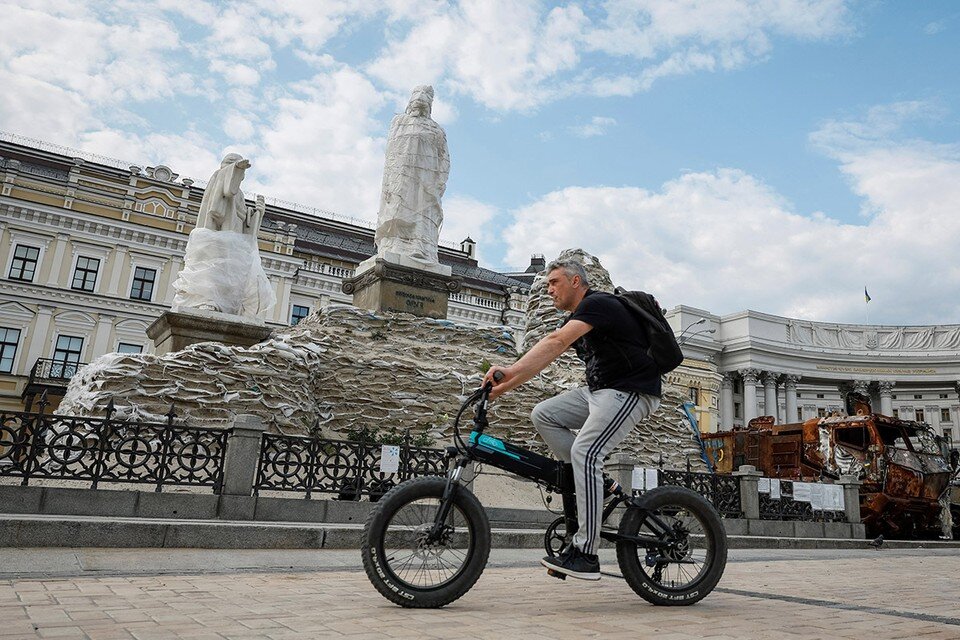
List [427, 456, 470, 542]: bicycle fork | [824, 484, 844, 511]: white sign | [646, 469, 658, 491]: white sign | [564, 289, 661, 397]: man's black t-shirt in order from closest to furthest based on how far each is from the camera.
A: [427, 456, 470, 542]: bicycle fork < [564, 289, 661, 397]: man's black t-shirt < [646, 469, 658, 491]: white sign < [824, 484, 844, 511]: white sign

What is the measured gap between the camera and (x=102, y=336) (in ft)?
133

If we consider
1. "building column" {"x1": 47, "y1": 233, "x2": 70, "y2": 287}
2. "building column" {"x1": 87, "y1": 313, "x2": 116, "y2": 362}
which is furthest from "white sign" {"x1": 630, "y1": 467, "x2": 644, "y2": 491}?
"building column" {"x1": 47, "y1": 233, "x2": 70, "y2": 287}

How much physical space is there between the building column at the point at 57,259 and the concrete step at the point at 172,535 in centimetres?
3864

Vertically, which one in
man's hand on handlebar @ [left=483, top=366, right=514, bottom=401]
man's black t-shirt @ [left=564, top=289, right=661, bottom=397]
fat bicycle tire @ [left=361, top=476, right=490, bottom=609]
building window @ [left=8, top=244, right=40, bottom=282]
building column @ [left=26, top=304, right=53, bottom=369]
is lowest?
fat bicycle tire @ [left=361, top=476, right=490, bottom=609]

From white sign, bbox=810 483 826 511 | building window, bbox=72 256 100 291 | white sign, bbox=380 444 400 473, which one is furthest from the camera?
building window, bbox=72 256 100 291

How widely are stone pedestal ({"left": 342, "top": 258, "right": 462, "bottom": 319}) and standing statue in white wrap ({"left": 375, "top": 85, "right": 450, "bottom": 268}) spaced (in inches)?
20.3

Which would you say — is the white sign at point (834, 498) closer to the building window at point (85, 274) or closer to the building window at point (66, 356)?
the building window at point (66, 356)

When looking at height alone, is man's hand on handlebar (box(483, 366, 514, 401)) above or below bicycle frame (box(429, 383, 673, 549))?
above

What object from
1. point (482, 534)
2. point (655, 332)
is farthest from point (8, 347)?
point (655, 332)

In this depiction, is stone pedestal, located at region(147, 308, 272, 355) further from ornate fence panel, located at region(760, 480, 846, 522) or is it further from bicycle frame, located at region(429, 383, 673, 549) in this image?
bicycle frame, located at region(429, 383, 673, 549)

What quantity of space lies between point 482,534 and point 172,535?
4.41 metres

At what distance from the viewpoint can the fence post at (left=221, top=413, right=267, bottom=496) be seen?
902cm

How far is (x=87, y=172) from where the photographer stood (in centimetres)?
4494

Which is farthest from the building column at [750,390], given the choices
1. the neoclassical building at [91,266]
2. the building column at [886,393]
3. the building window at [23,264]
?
the building window at [23,264]
